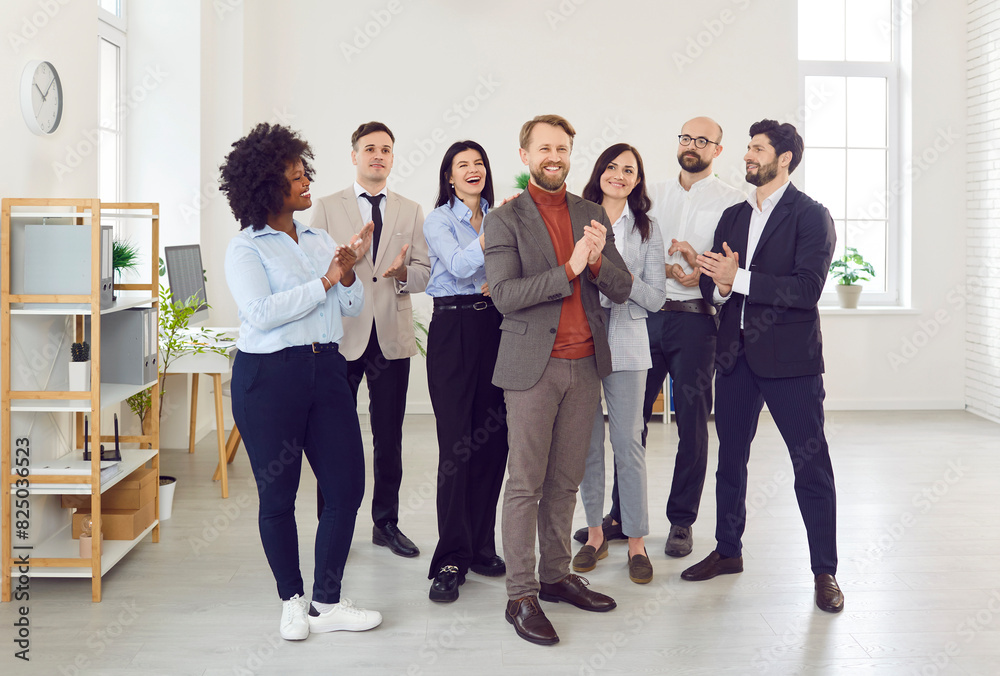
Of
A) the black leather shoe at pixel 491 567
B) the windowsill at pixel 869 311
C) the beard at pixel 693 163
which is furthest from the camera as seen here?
the windowsill at pixel 869 311

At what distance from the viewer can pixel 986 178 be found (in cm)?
660

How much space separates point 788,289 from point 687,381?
2.05 feet

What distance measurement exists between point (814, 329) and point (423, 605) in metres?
1.71

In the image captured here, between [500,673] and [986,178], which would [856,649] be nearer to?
[500,673]

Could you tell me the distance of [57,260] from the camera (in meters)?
3.12

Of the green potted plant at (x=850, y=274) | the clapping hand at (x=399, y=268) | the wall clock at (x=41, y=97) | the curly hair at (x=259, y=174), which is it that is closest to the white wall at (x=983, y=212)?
the green potted plant at (x=850, y=274)

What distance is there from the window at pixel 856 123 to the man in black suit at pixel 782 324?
14.1 feet

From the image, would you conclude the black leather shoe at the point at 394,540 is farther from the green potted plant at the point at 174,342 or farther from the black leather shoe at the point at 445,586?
the green potted plant at the point at 174,342

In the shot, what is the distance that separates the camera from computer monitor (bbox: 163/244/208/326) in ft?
15.9

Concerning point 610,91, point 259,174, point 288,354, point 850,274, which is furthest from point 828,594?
point 610,91

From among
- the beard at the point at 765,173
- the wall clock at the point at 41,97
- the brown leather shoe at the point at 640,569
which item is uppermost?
the wall clock at the point at 41,97

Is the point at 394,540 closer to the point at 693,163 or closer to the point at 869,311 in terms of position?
the point at 693,163

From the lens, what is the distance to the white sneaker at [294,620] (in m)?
2.77

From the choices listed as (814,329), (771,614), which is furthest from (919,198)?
(771,614)
